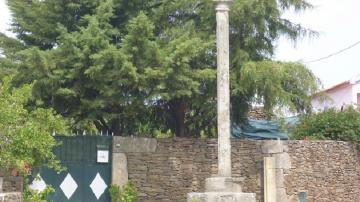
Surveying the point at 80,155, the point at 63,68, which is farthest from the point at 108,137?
the point at 63,68

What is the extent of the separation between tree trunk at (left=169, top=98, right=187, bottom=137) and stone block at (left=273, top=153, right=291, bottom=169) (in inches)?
92.9

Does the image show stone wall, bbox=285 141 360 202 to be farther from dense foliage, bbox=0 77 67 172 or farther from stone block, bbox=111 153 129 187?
dense foliage, bbox=0 77 67 172

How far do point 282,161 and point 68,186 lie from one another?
4.79 m

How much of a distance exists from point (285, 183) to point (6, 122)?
687 cm

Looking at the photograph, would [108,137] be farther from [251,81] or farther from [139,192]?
[251,81]

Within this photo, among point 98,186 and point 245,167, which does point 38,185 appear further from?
point 245,167

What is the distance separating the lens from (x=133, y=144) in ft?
44.0

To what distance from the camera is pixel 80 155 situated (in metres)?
13.1

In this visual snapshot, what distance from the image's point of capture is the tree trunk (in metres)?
15.0

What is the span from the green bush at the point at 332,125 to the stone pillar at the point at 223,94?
5.26 m

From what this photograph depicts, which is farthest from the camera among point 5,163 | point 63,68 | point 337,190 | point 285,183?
point 337,190

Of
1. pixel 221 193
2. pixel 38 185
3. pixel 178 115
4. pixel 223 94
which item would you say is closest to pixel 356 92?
pixel 178 115

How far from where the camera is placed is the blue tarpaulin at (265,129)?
59.5 feet

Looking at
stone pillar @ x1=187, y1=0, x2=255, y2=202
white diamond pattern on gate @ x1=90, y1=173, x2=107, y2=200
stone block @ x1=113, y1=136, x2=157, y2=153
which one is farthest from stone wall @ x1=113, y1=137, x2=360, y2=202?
stone pillar @ x1=187, y1=0, x2=255, y2=202
